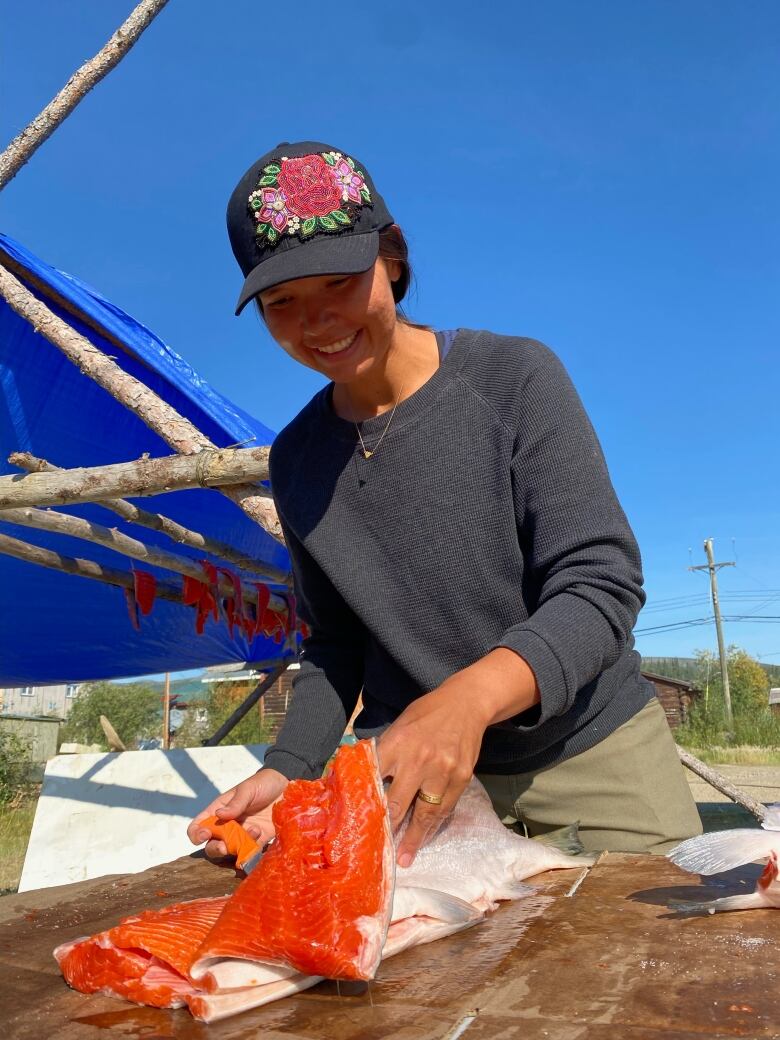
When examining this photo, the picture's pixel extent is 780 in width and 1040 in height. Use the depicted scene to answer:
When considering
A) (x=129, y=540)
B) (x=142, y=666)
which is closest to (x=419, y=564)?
(x=129, y=540)

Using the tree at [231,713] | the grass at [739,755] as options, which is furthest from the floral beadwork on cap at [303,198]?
the grass at [739,755]

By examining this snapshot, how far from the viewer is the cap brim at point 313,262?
6.23 feet

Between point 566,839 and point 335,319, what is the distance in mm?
1425

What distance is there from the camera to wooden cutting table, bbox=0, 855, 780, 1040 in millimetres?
1218

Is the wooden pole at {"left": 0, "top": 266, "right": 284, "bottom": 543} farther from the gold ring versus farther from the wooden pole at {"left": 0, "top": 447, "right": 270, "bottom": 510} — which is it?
the gold ring

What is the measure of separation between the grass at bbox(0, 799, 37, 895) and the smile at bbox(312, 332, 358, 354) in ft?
24.3

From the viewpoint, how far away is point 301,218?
6.47 feet

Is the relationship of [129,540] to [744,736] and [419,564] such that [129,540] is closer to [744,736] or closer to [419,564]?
[419,564]

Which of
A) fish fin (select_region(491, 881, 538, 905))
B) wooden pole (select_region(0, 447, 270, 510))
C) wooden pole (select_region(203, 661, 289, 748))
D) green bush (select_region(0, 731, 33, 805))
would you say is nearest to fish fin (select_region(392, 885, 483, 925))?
fish fin (select_region(491, 881, 538, 905))

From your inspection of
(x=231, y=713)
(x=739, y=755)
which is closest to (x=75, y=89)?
(x=231, y=713)

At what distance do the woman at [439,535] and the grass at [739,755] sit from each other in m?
19.2

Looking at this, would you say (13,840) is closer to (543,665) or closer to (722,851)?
(543,665)

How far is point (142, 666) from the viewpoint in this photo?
945 cm

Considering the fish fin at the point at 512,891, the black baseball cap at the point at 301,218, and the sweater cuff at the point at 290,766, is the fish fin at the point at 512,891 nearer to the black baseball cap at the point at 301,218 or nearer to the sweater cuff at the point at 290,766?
the sweater cuff at the point at 290,766
